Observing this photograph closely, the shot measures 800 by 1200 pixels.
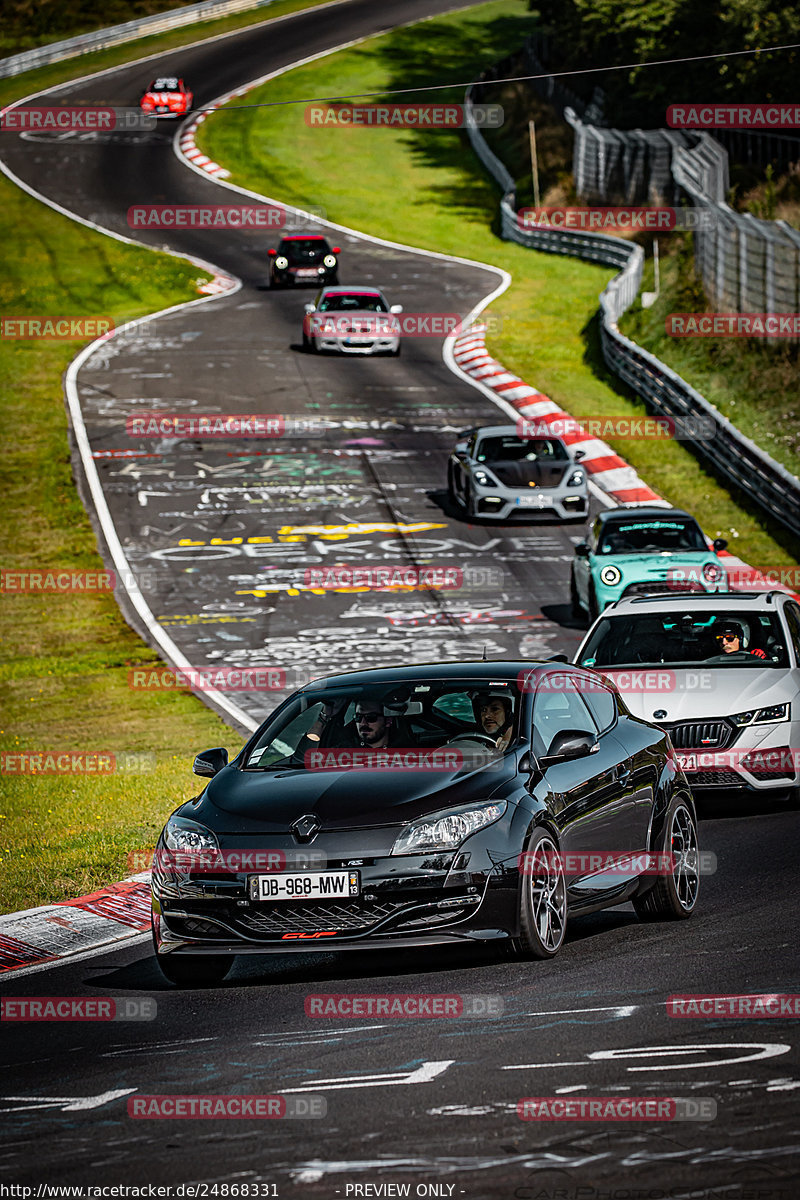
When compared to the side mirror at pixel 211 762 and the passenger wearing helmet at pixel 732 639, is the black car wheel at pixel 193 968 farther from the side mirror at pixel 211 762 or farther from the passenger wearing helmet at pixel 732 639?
the passenger wearing helmet at pixel 732 639

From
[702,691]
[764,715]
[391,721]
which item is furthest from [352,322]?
[391,721]

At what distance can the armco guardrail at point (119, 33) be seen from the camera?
278ft

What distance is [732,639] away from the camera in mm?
14492

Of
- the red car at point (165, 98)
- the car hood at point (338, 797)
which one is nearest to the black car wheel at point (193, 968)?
the car hood at point (338, 797)

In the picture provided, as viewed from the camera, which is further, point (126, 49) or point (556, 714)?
point (126, 49)

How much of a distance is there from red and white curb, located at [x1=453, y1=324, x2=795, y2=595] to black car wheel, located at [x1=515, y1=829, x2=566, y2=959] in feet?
51.4

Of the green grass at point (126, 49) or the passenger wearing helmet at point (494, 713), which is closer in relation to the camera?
the passenger wearing helmet at point (494, 713)

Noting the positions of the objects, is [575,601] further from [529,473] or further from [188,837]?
[188,837]

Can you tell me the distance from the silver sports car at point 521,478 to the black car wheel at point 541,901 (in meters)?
20.6

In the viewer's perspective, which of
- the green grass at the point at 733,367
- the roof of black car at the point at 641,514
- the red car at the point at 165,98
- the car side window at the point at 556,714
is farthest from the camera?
the red car at the point at 165,98

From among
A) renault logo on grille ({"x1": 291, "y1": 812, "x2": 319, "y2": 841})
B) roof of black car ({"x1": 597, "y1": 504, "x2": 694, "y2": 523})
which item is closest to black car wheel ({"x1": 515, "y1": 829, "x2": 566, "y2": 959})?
renault logo on grille ({"x1": 291, "y1": 812, "x2": 319, "y2": 841})

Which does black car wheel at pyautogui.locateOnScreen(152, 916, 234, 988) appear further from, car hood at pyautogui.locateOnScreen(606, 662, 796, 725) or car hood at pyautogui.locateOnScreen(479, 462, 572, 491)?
car hood at pyautogui.locateOnScreen(479, 462, 572, 491)

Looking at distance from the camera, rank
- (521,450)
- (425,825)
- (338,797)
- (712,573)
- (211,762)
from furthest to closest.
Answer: (521,450) < (712,573) < (211,762) < (338,797) < (425,825)

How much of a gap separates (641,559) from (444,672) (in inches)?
516
